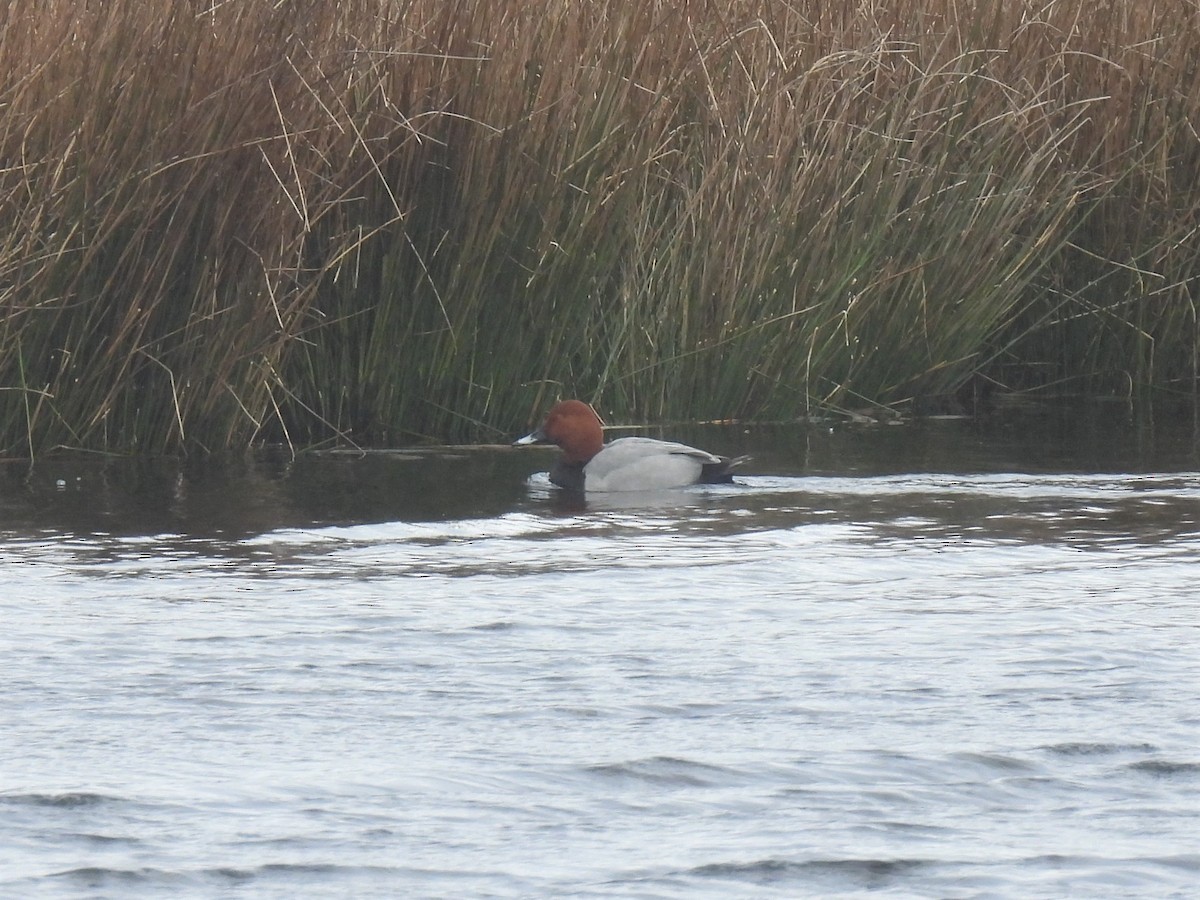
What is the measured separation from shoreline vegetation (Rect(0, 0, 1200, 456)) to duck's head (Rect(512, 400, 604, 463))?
56cm

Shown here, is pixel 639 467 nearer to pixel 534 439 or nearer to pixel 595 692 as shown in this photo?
pixel 534 439

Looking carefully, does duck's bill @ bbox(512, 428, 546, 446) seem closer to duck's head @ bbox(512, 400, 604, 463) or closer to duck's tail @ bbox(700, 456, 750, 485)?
duck's head @ bbox(512, 400, 604, 463)

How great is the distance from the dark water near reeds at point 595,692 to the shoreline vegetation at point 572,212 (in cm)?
78

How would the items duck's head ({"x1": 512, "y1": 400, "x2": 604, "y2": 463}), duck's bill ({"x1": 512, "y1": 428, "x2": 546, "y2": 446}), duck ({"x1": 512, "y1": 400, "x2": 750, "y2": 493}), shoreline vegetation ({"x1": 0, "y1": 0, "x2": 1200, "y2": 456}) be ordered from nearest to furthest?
shoreline vegetation ({"x1": 0, "y1": 0, "x2": 1200, "y2": 456}), duck ({"x1": 512, "y1": 400, "x2": 750, "y2": 493}), duck's head ({"x1": 512, "y1": 400, "x2": 604, "y2": 463}), duck's bill ({"x1": 512, "y1": 428, "x2": 546, "y2": 446})

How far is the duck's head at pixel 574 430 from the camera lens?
7.84m

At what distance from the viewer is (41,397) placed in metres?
7.58

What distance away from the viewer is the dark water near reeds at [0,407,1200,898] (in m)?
3.50

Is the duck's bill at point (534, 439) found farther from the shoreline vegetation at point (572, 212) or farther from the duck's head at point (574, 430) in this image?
the shoreline vegetation at point (572, 212)

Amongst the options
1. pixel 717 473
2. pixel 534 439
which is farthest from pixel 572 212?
pixel 717 473

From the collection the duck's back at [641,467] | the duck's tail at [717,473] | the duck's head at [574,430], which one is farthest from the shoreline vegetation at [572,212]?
the duck's tail at [717,473]

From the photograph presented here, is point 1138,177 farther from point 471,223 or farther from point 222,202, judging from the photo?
point 222,202

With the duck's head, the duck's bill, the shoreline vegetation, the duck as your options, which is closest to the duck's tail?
the duck

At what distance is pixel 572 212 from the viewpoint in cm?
843

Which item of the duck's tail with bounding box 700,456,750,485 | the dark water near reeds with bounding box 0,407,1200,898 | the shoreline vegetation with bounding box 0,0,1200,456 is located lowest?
the dark water near reeds with bounding box 0,407,1200,898
